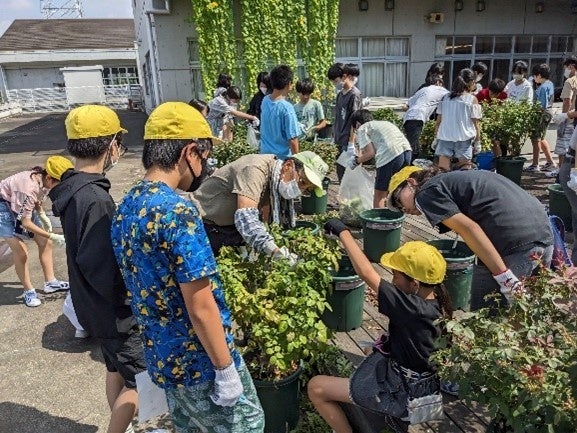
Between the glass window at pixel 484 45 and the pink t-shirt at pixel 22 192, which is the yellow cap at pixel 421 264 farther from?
the glass window at pixel 484 45

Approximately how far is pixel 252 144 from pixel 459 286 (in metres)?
3.68

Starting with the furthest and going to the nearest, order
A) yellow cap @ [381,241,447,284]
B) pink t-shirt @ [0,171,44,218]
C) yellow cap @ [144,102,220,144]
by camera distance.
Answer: pink t-shirt @ [0,171,44,218], yellow cap @ [381,241,447,284], yellow cap @ [144,102,220,144]

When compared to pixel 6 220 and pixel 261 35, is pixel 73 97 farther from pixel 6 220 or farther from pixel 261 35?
pixel 6 220

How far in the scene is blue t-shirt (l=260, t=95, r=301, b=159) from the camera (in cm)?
461

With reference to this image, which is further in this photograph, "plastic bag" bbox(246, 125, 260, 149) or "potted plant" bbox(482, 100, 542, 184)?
"potted plant" bbox(482, 100, 542, 184)

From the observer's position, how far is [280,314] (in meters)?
2.41

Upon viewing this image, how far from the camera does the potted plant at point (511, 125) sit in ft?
22.9

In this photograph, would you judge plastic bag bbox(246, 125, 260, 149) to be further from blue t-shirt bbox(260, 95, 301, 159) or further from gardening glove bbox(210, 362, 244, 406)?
gardening glove bbox(210, 362, 244, 406)

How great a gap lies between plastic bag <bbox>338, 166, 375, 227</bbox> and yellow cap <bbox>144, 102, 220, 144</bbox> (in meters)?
3.78

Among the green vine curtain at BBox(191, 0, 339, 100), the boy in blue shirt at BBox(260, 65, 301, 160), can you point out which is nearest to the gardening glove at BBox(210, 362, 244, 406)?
the boy in blue shirt at BBox(260, 65, 301, 160)

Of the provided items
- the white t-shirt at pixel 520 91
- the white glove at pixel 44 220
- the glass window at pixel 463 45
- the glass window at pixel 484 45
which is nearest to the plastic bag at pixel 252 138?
the white glove at pixel 44 220

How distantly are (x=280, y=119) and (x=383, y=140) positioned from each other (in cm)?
117

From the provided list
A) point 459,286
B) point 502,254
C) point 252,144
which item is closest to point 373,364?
point 502,254

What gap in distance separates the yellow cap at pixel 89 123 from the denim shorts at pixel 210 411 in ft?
4.01
